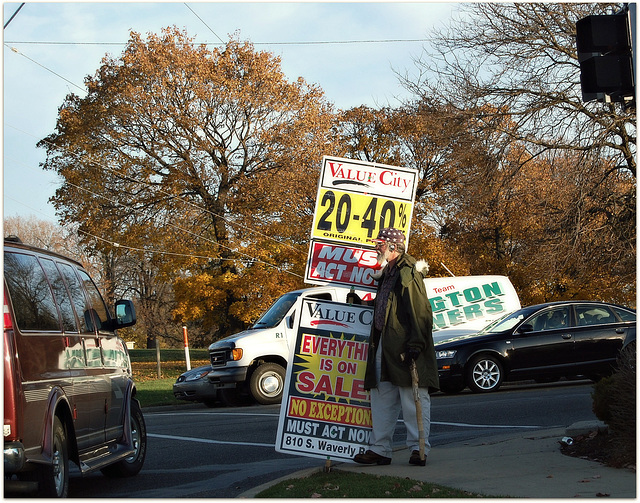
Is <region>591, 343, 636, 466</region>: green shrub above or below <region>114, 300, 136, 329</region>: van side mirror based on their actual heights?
below

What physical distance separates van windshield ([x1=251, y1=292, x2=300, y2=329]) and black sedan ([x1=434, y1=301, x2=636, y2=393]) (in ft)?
10.3

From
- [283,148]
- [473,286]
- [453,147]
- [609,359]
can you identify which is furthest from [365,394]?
[283,148]

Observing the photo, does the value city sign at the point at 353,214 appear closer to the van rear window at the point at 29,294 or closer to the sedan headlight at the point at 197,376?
the van rear window at the point at 29,294

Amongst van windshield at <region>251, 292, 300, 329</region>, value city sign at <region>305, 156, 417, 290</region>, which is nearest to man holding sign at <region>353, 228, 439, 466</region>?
value city sign at <region>305, 156, 417, 290</region>

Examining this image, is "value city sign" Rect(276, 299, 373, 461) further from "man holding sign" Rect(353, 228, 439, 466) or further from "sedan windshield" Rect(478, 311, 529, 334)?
"sedan windshield" Rect(478, 311, 529, 334)

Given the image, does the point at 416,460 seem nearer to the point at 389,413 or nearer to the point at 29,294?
the point at 389,413

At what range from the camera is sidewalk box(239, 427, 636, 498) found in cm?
603

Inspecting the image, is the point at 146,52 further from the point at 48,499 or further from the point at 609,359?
the point at 48,499

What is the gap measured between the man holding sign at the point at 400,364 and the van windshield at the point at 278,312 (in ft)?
31.3

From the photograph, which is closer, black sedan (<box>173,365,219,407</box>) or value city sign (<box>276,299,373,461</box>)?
value city sign (<box>276,299,373,461</box>)

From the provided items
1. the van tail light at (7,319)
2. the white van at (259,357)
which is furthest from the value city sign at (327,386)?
the white van at (259,357)

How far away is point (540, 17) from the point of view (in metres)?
21.3

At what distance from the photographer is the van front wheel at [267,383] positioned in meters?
16.6

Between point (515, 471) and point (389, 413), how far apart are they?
126 cm
